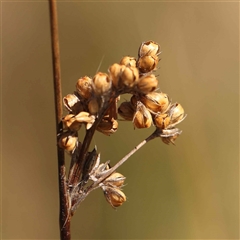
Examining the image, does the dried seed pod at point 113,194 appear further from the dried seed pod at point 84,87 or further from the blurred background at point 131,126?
the blurred background at point 131,126

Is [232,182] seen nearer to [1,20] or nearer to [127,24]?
[127,24]

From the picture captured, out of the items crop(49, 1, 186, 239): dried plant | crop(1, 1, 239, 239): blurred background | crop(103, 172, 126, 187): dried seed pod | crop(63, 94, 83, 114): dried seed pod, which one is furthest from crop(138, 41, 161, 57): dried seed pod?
crop(1, 1, 239, 239): blurred background

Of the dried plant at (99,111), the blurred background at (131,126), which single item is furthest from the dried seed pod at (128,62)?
the blurred background at (131,126)

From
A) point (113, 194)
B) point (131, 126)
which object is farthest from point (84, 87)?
point (131, 126)

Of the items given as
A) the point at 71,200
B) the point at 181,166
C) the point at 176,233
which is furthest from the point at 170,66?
the point at 71,200

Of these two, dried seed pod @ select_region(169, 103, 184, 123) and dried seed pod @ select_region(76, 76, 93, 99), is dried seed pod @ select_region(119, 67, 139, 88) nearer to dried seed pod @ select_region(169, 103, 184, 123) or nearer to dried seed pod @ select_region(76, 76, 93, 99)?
dried seed pod @ select_region(76, 76, 93, 99)

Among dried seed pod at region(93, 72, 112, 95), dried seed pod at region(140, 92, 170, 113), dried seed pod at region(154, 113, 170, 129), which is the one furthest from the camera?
dried seed pod at region(154, 113, 170, 129)

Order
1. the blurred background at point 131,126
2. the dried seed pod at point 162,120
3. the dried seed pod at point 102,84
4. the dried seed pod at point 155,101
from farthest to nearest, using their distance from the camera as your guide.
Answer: the blurred background at point 131,126
the dried seed pod at point 162,120
the dried seed pod at point 155,101
the dried seed pod at point 102,84
